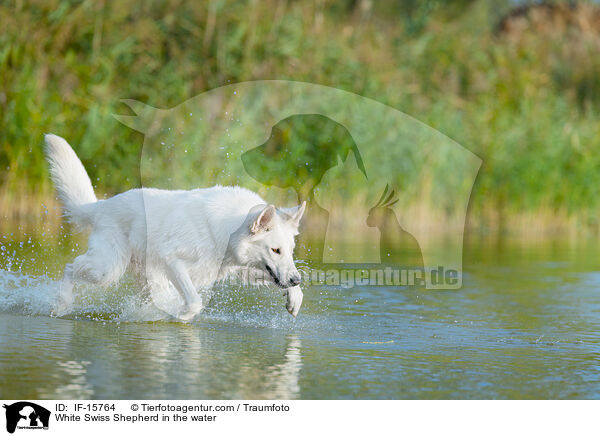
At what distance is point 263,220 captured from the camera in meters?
7.18

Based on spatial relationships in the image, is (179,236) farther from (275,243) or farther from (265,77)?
(265,77)

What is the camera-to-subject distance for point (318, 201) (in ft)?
58.4

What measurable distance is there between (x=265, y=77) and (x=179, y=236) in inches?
416

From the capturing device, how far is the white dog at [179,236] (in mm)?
7340

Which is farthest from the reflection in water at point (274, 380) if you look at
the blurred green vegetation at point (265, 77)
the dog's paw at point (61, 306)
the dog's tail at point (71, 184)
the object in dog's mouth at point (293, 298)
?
the blurred green vegetation at point (265, 77)

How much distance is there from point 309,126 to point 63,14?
484cm

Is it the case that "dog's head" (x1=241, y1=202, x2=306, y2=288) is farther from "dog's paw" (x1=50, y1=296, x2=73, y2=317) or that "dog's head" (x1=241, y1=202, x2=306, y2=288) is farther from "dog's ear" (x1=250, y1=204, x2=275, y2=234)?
"dog's paw" (x1=50, y1=296, x2=73, y2=317)

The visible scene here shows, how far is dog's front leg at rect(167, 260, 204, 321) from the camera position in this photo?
7.52m

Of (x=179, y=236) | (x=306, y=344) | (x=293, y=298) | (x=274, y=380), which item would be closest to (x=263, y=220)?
(x=293, y=298)
